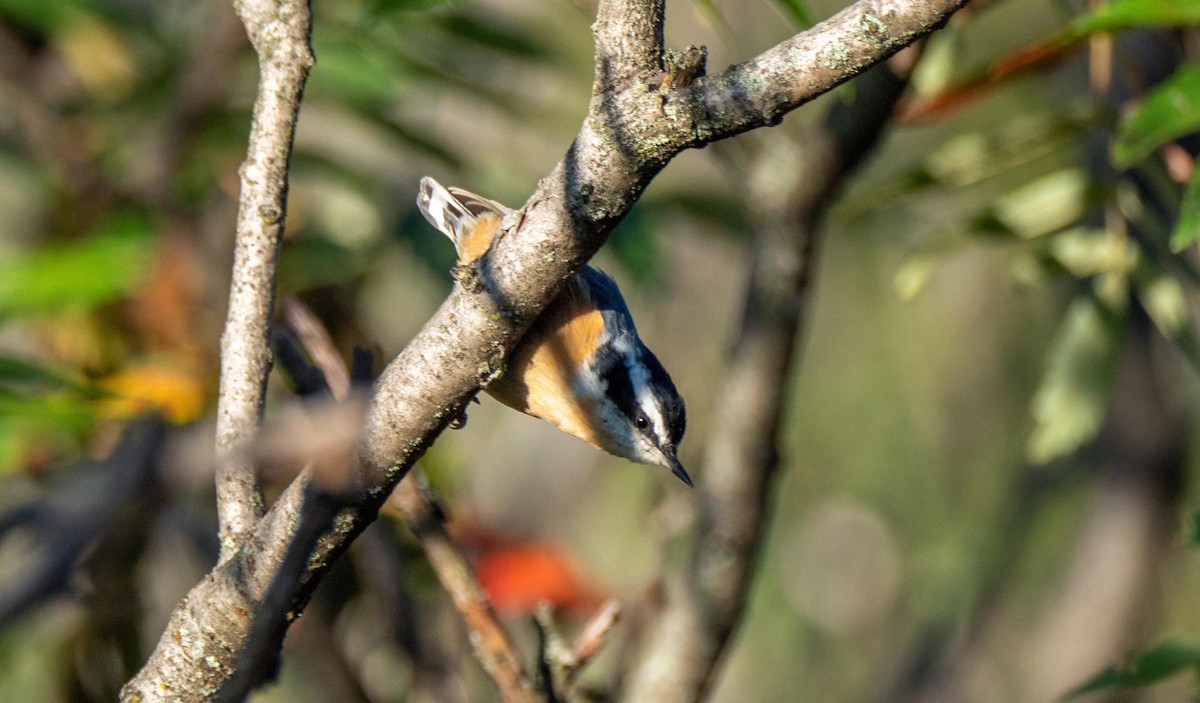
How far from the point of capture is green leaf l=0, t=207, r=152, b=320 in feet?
6.37

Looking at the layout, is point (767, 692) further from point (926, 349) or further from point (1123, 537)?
point (1123, 537)

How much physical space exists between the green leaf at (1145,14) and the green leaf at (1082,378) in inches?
28.5

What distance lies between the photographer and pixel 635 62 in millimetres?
1071

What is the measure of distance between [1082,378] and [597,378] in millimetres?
901

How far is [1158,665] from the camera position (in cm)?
158

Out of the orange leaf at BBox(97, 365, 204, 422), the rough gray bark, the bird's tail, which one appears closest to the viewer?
the rough gray bark

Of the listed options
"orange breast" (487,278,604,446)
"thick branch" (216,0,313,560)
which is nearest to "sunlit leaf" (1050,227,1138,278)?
"orange breast" (487,278,604,446)

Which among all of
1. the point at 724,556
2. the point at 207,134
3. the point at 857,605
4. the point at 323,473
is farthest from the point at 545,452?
the point at 323,473

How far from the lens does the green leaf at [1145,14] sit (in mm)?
1418

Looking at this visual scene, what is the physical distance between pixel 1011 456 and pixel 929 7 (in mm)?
4358

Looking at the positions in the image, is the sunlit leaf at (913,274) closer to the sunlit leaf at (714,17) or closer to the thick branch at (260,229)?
the sunlit leaf at (714,17)

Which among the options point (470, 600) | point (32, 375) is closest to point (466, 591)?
point (470, 600)

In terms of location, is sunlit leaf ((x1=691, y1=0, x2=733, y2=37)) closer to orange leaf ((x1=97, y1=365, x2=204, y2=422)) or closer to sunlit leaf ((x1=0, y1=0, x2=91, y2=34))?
orange leaf ((x1=97, y1=365, x2=204, y2=422))

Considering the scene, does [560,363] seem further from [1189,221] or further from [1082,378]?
[1189,221]
